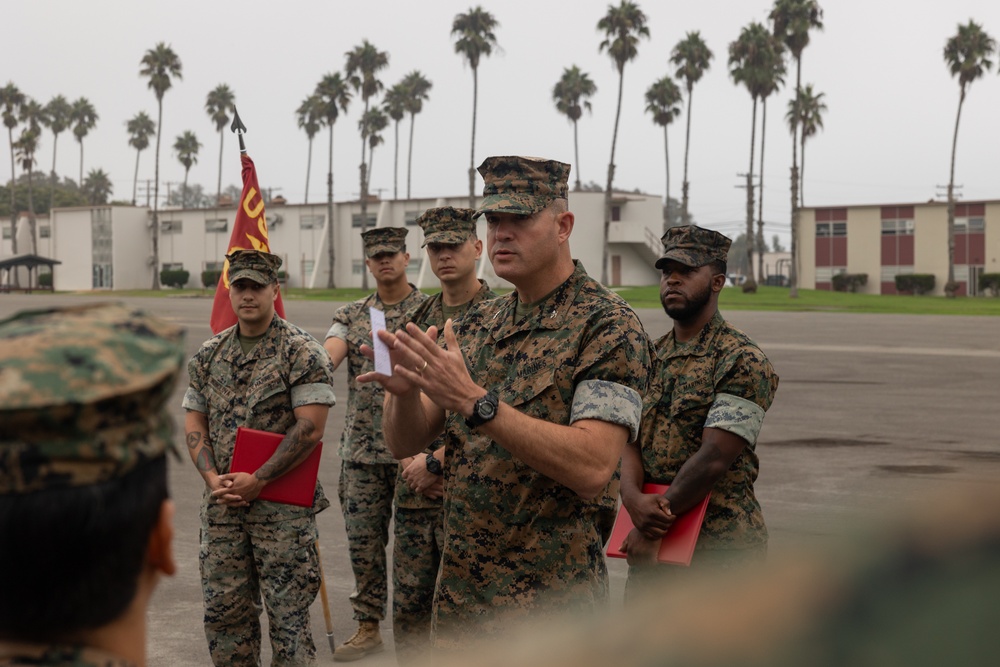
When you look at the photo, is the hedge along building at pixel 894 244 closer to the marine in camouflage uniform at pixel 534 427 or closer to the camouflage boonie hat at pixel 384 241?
the camouflage boonie hat at pixel 384 241

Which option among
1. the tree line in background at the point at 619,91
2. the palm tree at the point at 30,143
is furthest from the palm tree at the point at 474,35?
the palm tree at the point at 30,143

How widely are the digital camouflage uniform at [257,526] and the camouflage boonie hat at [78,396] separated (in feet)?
13.0

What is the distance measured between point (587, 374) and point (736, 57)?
6715 cm

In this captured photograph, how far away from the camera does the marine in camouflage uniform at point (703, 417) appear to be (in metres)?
4.32

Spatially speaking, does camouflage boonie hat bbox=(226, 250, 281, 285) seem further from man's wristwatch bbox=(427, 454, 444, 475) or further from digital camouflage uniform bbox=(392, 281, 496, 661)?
man's wristwatch bbox=(427, 454, 444, 475)

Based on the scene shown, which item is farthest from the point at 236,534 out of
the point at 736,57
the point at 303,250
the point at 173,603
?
the point at 303,250

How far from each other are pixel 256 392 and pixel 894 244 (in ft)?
239

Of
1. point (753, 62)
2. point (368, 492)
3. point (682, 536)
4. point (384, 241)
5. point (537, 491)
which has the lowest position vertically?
point (368, 492)

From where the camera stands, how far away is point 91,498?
4.17ft

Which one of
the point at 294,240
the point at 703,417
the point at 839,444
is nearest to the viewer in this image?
the point at 703,417

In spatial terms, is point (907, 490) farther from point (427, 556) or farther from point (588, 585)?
point (427, 556)

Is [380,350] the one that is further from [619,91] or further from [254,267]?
[619,91]

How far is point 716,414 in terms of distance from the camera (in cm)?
438

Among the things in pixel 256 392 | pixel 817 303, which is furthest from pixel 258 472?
pixel 817 303
